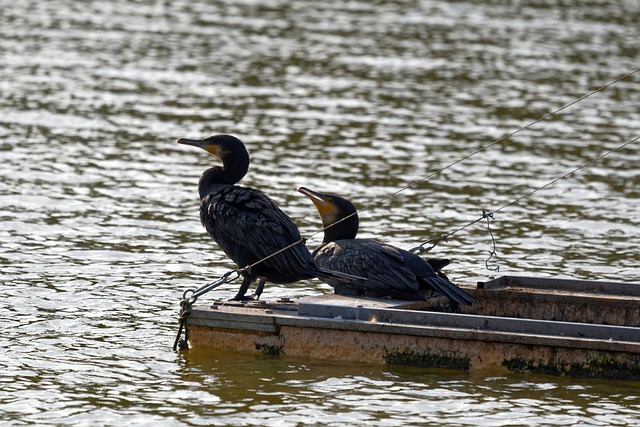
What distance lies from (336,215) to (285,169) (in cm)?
630

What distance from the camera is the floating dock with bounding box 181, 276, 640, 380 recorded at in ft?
31.0

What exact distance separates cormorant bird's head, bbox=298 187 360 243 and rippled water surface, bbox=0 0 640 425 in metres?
1.10

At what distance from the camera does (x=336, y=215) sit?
11.7m

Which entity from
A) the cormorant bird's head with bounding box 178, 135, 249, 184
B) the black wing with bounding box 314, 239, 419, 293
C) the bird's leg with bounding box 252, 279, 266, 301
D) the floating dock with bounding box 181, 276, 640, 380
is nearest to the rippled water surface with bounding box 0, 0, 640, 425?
the floating dock with bounding box 181, 276, 640, 380

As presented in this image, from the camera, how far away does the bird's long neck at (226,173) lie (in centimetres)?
1128

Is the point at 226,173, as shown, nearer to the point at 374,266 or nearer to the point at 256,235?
the point at 256,235

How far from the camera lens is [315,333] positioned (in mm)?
9969

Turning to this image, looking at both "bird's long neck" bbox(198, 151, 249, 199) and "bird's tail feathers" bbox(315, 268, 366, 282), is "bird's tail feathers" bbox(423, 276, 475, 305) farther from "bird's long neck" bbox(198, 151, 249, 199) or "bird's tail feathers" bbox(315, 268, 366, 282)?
"bird's long neck" bbox(198, 151, 249, 199)

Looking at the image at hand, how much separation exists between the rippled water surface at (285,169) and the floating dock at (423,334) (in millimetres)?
125

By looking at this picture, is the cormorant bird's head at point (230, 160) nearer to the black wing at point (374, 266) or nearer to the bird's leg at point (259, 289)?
the bird's leg at point (259, 289)

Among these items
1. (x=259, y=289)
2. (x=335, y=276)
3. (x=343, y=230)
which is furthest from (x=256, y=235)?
(x=343, y=230)

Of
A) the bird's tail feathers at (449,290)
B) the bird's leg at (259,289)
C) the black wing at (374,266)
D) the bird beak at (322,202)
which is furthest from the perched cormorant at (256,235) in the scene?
the bird beak at (322,202)

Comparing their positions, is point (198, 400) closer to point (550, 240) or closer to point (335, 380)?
point (335, 380)

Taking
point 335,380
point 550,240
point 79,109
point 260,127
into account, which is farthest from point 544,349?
point 79,109
